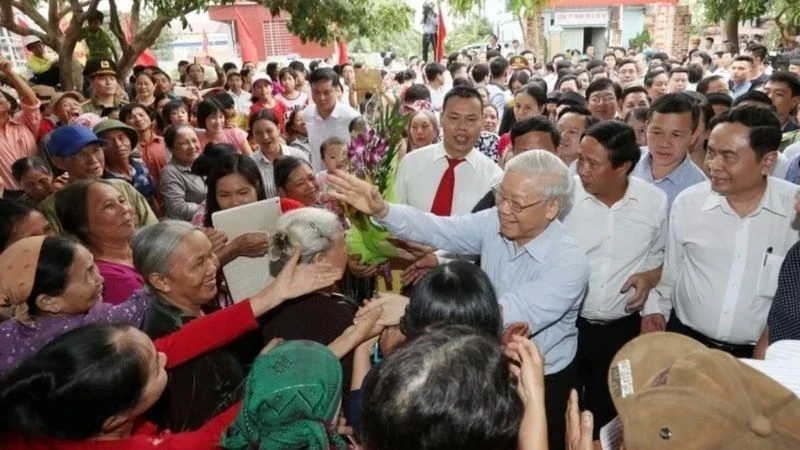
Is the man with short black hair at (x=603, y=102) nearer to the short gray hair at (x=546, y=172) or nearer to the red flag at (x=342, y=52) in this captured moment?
the short gray hair at (x=546, y=172)

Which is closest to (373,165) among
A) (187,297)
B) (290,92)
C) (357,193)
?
(357,193)

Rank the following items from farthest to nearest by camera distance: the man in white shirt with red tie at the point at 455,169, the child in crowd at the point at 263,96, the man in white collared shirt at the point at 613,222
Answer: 1. the child in crowd at the point at 263,96
2. the man in white shirt with red tie at the point at 455,169
3. the man in white collared shirt at the point at 613,222

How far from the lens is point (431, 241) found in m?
2.49

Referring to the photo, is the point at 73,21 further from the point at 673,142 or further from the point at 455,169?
the point at 673,142

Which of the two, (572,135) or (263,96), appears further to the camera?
(263,96)

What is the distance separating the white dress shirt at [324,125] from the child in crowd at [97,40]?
371cm

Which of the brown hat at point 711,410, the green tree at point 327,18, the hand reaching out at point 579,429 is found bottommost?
the hand reaching out at point 579,429

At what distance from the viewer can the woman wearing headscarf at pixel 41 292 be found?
1.89 m

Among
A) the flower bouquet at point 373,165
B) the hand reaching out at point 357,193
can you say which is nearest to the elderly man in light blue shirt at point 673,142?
the flower bouquet at point 373,165

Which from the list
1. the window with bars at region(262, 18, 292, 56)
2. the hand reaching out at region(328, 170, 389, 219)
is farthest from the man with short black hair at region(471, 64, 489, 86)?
the window with bars at region(262, 18, 292, 56)

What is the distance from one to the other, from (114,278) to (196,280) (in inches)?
25.9

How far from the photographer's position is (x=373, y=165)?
2.54 meters

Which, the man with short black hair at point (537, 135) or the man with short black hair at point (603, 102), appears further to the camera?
the man with short black hair at point (603, 102)

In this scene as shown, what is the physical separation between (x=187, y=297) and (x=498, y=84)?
705 centimetres
